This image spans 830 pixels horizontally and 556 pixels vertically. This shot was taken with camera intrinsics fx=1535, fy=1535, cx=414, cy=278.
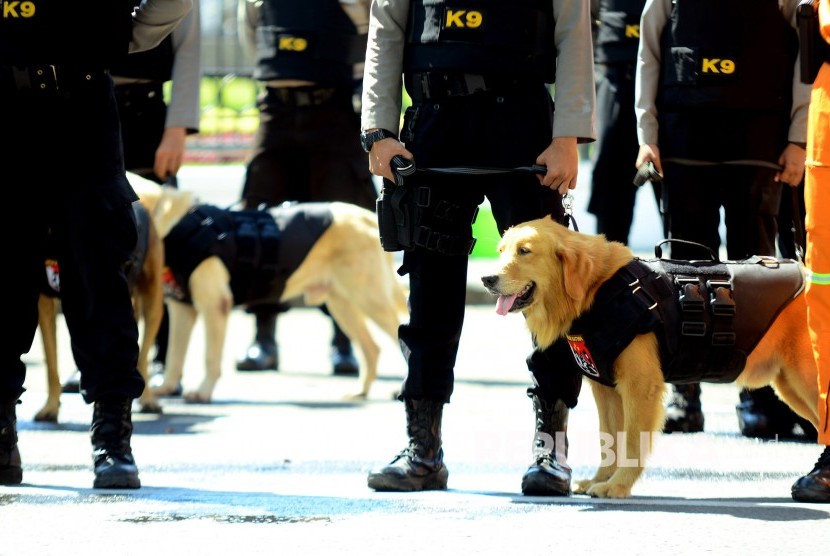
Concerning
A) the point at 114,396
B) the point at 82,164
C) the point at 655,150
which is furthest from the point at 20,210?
the point at 655,150

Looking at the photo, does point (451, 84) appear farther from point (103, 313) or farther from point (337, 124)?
point (337, 124)

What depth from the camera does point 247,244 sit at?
26.6ft

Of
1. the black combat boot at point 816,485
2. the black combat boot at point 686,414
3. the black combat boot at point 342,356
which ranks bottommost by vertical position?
the black combat boot at point 342,356

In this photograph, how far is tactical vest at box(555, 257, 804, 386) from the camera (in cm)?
469

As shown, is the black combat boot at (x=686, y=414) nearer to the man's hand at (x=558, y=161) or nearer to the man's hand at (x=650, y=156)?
the man's hand at (x=650, y=156)

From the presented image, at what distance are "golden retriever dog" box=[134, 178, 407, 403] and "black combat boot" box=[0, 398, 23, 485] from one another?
257 centimetres

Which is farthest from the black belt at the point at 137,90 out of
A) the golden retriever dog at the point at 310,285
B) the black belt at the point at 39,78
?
the black belt at the point at 39,78

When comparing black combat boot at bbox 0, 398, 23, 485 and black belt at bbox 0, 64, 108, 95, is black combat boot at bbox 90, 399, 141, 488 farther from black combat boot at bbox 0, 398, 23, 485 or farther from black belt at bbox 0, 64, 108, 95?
black belt at bbox 0, 64, 108, 95

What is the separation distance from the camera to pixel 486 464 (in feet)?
18.7

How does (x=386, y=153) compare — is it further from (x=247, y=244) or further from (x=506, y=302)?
(x=247, y=244)

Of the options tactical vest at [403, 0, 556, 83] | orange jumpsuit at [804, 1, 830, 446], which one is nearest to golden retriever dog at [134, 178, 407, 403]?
tactical vest at [403, 0, 556, 83]

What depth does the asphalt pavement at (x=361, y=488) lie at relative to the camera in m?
3.94

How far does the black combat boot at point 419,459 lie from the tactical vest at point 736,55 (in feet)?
5.80

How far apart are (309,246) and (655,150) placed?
2.80 meters
